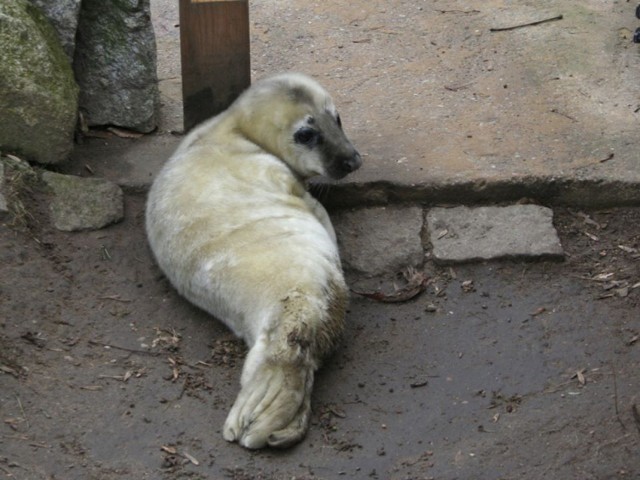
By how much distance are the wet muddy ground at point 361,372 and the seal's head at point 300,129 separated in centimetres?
71

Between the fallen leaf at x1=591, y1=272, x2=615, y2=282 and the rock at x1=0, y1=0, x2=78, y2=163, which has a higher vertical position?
the rock at x1=0, y1=0, x2=78, y2=163

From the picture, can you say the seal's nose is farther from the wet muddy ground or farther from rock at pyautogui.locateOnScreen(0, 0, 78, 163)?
rock at pyautogui.locateOnScreen(0, 0, 78, 163)

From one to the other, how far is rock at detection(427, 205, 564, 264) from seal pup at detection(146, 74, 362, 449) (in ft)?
2.06

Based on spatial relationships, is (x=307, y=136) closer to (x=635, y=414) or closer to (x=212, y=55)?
(x=212, y=55)

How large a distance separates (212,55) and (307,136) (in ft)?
3.61

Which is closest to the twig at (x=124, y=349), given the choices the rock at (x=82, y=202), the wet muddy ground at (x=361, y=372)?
the wet muddy ground at (x=361, y=372)

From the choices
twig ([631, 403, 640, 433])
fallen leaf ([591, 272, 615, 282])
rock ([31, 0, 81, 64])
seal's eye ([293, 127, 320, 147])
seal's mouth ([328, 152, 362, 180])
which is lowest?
fallen leaf ([591, 272, 615, 282])

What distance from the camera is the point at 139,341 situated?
5.61 meters

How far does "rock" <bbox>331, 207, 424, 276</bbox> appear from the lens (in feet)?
20.3

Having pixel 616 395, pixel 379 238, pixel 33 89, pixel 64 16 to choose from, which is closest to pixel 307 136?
pixel 379 238

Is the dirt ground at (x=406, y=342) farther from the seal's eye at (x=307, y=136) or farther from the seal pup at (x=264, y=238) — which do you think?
the seal's eye at (x=307, y=136)

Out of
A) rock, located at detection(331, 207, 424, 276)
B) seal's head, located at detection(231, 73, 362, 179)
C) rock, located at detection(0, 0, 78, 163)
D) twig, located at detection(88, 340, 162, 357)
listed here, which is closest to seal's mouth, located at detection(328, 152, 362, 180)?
seal's head, located at detection(231, 73, 362, 179)

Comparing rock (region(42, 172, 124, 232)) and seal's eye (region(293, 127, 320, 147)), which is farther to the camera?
rock (region(42, 172, 124, 232))

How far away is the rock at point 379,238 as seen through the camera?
6184 mm
